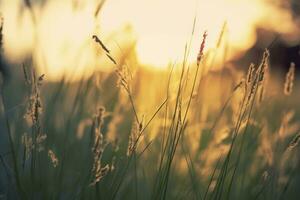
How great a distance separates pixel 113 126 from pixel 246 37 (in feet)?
5.26

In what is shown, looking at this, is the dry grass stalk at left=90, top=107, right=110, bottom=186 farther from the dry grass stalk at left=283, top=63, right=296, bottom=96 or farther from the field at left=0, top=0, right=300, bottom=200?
the dry grass stalk at left=283, top=63, right=296, bottom=96

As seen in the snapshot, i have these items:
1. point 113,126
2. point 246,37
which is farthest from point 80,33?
point 246,37

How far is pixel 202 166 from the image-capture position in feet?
8.09

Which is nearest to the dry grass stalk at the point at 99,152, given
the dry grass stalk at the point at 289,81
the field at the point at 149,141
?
the field at the point at 149,141

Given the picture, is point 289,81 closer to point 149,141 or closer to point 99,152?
point 99,152

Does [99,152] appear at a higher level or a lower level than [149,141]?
lower

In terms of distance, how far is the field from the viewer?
1.52 meters

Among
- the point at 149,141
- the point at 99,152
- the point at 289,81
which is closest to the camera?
the point at 99,152

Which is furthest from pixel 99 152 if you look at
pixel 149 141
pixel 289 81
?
pixel 149 141

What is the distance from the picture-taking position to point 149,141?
2.62 m

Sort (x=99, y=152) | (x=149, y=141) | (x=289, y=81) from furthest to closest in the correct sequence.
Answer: (x=149, y=141), (x=289, y=81), (x=99, y=152)

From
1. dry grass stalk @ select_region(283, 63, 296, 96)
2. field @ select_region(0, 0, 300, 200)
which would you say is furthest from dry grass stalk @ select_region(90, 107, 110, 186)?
dry grass stalk @ select_region(283, 63, 296, 96)

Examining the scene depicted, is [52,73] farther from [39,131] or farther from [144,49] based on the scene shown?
[39,131]

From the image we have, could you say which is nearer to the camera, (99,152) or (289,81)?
(99,152)
